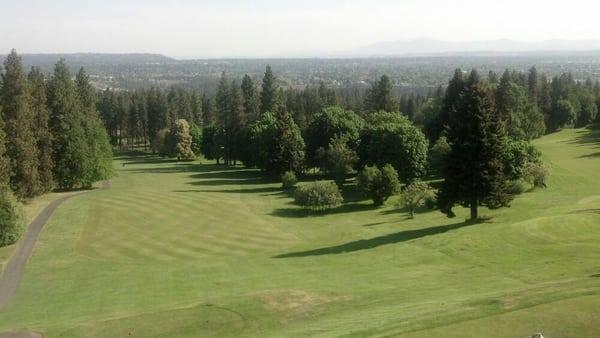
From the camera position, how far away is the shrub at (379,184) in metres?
61.6

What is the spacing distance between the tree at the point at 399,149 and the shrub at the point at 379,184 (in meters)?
7.14

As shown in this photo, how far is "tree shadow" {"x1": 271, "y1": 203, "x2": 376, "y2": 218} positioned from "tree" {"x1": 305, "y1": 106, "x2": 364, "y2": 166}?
20074 mm

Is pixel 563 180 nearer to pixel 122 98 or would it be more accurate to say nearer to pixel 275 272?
pixel 275 272

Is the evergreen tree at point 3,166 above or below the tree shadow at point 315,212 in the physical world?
above

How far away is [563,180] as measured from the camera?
6569 cm

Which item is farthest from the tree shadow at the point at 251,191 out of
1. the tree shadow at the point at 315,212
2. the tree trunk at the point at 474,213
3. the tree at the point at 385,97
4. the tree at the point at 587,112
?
the tree at the point at 587,112

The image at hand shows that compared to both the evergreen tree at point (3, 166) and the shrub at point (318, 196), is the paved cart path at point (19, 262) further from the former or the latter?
the shrub at point (318, 196)

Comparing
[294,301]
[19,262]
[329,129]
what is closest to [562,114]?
[329,129]

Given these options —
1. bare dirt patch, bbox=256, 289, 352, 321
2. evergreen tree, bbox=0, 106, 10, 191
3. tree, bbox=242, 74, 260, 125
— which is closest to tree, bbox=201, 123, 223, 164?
tree, bbox=242, 74, 260, 125

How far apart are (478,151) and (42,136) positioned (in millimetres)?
45050

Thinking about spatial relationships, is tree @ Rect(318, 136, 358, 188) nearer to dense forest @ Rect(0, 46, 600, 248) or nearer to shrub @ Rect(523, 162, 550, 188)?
dense forest @ Rect(0, 46, 600, 248)

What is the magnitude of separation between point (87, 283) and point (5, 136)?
87.6 feet

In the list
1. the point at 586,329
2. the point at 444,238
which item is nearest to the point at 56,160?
the point at 444,238

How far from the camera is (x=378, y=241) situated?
1727 inches
